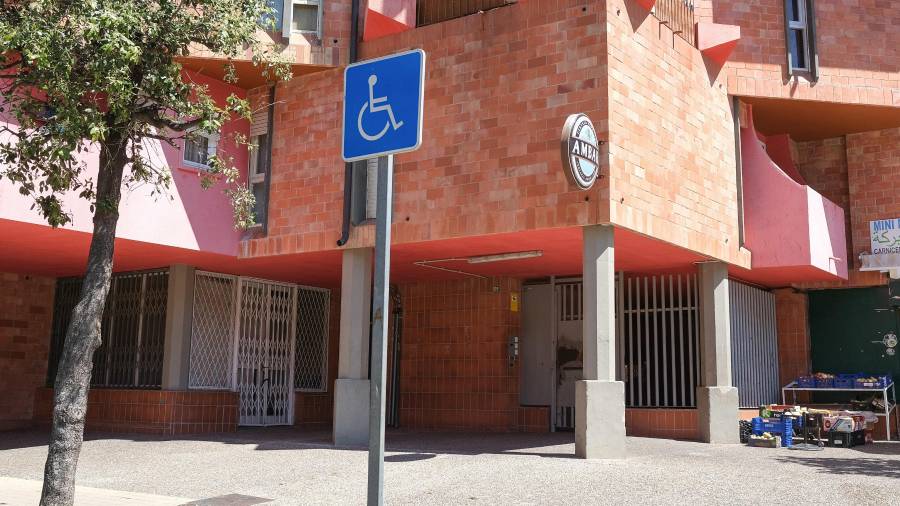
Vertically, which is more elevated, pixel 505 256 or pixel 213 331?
pixel 505 256

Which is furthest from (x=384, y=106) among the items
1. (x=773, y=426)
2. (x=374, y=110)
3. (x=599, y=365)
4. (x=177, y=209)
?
(x=773, y=426)

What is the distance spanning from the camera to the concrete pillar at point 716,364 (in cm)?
1392

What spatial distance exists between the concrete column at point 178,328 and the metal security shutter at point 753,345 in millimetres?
9430

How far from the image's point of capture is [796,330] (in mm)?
17094

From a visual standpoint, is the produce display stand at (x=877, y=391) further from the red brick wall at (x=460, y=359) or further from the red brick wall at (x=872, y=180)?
the red brick wall at (x=460, y=359)

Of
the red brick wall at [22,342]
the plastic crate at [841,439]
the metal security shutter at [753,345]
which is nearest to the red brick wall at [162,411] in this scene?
the red brick wall at [22,342]

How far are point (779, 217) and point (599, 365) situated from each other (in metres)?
5.48

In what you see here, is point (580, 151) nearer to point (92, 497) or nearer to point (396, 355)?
point (92, 497)

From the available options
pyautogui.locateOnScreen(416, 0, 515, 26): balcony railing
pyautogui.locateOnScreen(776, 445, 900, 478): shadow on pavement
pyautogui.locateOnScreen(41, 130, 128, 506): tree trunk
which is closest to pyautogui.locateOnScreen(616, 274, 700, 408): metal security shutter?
pyautogui.locateOnScreen(776, 445, 900, 478): shadow on pavement

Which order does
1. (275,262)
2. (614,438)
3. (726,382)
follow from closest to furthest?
(614,438)
(726,382)
(275,262)

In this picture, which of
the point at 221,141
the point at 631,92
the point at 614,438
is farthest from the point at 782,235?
the point at 221,141

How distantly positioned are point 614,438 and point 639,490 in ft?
8.49

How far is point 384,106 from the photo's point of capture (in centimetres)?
458

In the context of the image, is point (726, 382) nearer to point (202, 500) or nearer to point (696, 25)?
point (696, 25)
